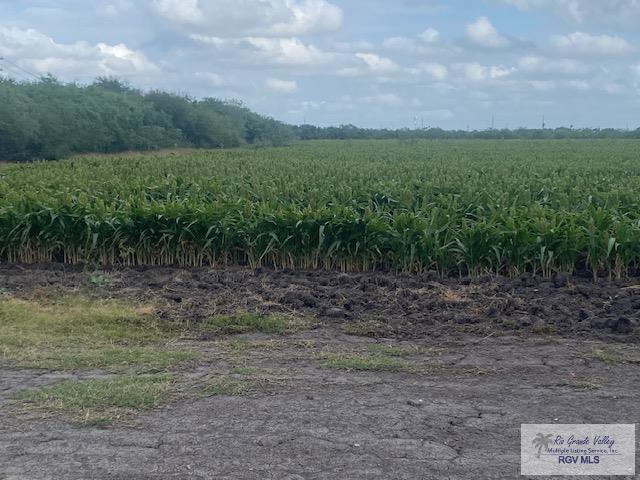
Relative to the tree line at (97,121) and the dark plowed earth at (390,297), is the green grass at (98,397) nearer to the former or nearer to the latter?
the dark plowed earth at (390,297)

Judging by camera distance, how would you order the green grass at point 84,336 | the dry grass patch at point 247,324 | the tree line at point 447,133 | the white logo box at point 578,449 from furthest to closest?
the tree line at point 447,133, the dry grass patch at point 247,324, the green grass at point 84,336, the white logo box at point 578,449

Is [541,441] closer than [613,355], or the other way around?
[541,441]

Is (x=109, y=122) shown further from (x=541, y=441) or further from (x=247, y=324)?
(x=541, y=441)

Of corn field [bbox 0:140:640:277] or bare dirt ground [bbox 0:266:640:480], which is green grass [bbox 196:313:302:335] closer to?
bare dirt ground [bbox 0:266:640:480]

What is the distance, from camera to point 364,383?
20.0 ft

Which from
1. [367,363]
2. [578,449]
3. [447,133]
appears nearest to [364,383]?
[367,363]

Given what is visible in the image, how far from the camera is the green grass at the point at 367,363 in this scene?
650 cm

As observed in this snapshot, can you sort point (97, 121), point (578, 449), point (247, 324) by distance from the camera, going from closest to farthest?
1. point (578, 449)
2. point (247, 324)
3. point (97, 121)

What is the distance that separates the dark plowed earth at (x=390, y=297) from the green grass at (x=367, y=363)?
3.63 ft

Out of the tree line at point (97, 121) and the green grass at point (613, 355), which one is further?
the tree line at point (97, 121)

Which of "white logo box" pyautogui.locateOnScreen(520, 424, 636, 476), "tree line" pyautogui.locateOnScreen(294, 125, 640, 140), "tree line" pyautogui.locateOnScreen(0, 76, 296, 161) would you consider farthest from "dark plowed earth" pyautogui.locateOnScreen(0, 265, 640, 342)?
"tree line" pyautogui.locateOnScreen(294, 125, 640, 140)

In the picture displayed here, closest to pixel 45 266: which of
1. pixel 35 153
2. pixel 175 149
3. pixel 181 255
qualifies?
pixel 181 255

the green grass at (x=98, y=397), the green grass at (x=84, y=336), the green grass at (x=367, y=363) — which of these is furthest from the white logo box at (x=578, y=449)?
the green grass at (x=84, y=336)

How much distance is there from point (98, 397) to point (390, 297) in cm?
444
